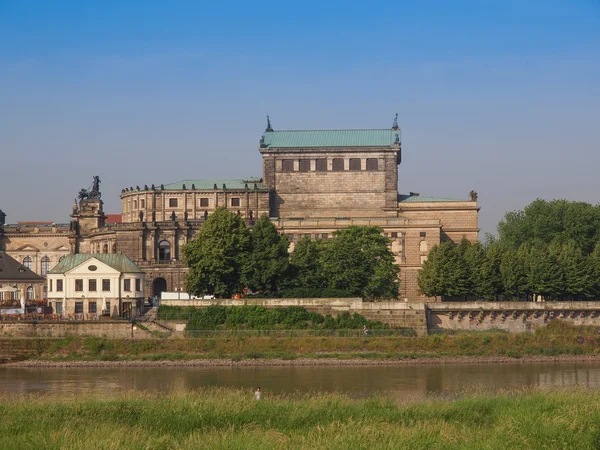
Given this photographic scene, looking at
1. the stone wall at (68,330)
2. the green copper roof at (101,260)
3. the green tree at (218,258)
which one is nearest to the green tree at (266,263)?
the green tree at (218,258)

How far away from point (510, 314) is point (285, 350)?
1923 cm

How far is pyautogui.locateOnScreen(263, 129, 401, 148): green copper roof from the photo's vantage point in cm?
11700

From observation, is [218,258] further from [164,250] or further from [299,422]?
[299,422]

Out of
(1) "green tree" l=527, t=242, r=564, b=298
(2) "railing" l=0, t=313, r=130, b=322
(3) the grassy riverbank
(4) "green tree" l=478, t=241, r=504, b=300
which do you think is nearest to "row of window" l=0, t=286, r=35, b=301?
(2) "railing" l=0, t=313, r=130, b=322

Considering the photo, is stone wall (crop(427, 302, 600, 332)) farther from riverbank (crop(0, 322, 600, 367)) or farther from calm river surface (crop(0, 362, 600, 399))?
calm river surface (crop(0, 362, 600, 399))

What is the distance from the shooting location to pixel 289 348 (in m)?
75.8

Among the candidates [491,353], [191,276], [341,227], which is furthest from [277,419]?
[341,227]

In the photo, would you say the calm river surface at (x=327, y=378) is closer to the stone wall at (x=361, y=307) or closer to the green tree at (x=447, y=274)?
the stone wall at (x=361, y=307)

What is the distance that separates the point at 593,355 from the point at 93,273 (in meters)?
37.5

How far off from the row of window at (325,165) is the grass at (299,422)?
72.1 metres

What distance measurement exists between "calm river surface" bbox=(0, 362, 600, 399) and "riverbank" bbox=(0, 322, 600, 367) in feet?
7.49

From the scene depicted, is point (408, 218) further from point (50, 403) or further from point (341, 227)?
point (50, 403)

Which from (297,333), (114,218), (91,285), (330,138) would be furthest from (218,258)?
(114,218)

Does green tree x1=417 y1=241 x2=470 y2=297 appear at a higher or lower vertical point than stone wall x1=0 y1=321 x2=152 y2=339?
higher
